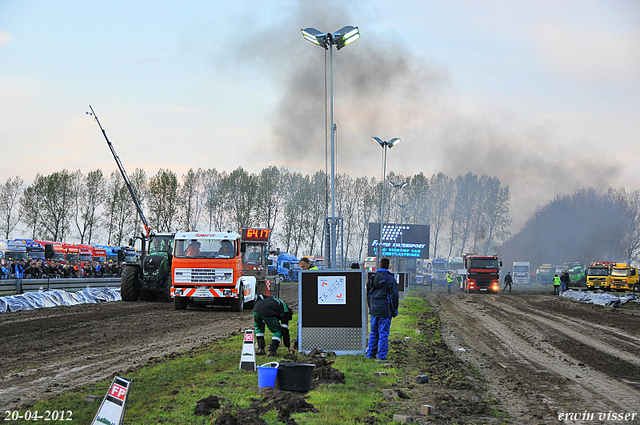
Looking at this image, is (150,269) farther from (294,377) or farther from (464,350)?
(294,377)

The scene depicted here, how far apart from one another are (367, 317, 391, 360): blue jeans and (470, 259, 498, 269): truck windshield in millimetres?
42356

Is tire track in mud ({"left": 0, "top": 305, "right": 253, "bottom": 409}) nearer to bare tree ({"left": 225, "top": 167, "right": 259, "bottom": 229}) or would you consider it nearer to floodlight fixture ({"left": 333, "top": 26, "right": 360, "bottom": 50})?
floodlight fixture ({"left": 333, "top": 26, "right": 360, "bottom": 50})

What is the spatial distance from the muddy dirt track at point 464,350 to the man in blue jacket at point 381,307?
1935 millimetres

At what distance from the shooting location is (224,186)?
262 feet

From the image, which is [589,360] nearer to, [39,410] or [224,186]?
[39,410]

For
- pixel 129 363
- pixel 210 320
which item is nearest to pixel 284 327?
pixel 129 363

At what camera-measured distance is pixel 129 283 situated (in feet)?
90.7

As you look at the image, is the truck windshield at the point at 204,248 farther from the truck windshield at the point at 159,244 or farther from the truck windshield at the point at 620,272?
the truck windshield at the point at 620,272

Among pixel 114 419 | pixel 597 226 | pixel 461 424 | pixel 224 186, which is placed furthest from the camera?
pixel 597 226

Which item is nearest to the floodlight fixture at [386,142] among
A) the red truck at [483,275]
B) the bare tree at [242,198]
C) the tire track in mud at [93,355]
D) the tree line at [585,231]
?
the red truck at [483,275]

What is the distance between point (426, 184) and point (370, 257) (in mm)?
26766

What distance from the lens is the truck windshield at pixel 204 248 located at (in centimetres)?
2303

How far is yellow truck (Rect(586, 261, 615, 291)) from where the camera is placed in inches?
2009

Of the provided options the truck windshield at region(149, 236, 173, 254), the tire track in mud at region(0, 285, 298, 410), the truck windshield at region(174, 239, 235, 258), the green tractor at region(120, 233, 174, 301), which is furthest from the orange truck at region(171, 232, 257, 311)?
the truck windshield at region(149, 236, 173, 254)
